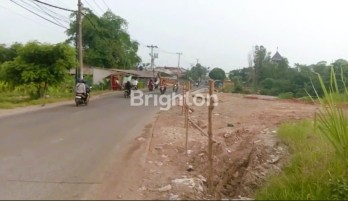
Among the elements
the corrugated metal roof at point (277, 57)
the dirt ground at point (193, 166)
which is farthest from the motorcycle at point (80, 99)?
the corrugated metal roof at point (277, 57)

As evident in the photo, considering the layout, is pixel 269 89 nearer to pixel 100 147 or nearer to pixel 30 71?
pixel 30 71

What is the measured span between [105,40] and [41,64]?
25645 millimetres

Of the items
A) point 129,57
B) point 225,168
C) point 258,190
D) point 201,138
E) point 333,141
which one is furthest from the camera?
point 129,57

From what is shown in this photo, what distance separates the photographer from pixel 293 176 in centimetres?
522

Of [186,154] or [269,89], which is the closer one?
[186,154]

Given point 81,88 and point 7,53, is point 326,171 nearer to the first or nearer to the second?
point 81,88

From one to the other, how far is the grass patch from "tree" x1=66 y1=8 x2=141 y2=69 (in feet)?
135

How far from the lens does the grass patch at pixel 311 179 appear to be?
15.4 feet

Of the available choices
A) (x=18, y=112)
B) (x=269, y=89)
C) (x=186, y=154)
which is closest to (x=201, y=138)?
(x=186, y=154)

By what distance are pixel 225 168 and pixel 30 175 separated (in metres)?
3.60

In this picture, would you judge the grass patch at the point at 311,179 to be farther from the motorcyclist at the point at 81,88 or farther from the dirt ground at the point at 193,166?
the motorcyclist at the point at 81,88

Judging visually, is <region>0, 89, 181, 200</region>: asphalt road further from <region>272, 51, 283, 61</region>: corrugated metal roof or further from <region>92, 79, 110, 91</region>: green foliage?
<region>272, 51, 283, 61</region>: corrugated metal roof

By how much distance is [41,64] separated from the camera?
21.8 m

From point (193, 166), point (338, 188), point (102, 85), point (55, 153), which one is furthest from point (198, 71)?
point (338, 188)
